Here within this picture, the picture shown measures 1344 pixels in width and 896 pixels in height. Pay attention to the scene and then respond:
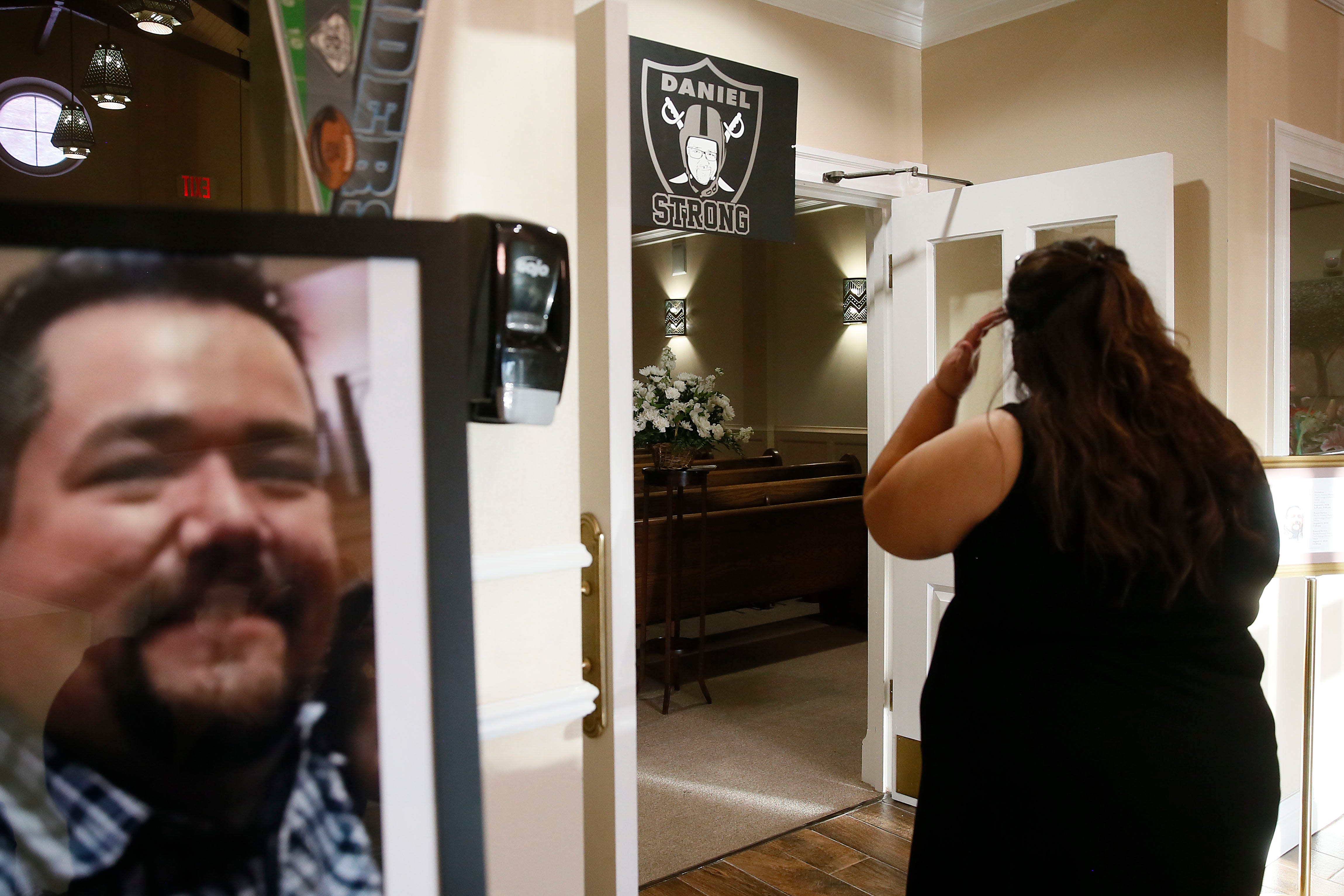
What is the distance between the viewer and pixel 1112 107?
304cm

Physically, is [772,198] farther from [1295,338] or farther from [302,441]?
[302,441]

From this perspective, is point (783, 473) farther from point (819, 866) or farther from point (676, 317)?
point (819, 866)

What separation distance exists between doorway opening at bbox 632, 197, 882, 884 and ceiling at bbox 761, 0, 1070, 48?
28.5 inches

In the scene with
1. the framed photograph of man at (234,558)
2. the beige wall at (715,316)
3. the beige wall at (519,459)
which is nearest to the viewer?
the framed photograph of man at (234,558)

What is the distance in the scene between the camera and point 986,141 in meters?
3.35

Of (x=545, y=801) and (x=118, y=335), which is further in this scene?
(x=545, y=801)

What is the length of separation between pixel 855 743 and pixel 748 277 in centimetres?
644

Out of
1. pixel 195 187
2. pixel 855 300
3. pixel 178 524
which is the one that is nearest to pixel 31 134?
pixel 195 187

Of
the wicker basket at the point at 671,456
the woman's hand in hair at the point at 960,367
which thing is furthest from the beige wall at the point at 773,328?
the woman's hand in hair at the point at 960,367

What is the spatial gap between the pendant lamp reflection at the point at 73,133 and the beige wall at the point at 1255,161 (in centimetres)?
285

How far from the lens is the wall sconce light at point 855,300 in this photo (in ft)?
27.7

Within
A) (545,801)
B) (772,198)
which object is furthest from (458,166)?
(772,198)

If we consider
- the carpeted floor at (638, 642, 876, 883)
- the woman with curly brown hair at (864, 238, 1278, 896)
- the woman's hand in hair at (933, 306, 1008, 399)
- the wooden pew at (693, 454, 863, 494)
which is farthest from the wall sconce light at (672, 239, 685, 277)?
the woman with curly brown hair at (864, 238, 1278, 896)

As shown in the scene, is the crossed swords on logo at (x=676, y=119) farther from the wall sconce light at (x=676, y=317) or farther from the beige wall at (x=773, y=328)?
the wall sconce light at (x=676, y=317)
